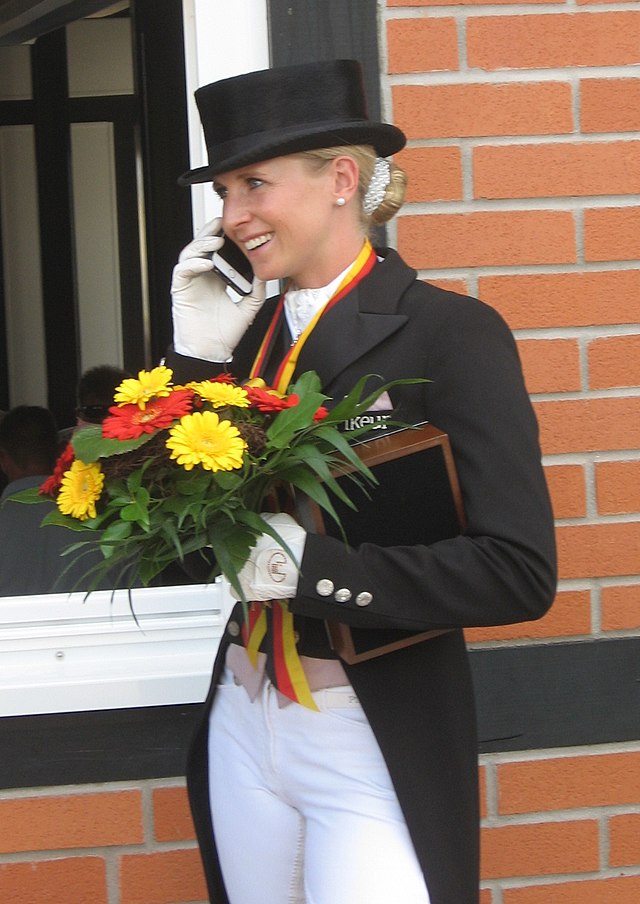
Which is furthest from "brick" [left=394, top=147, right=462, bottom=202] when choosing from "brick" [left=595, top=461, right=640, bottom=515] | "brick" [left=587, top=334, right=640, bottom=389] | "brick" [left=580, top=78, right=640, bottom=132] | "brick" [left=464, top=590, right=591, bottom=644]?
"brick" [left=464, top=590, right=591, bottom=644]

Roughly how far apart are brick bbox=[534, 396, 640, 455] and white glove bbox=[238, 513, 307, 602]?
3.26 feet

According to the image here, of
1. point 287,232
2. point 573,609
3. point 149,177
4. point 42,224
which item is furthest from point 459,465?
point 42,224

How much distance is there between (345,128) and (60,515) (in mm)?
719

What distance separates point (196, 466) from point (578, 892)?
60.3 inches

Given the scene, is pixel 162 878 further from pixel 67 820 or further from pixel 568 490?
pixel 568 490

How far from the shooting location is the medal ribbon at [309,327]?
189cm

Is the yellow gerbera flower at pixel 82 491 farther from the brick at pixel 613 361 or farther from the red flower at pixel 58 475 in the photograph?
the brick at pixel 613 361

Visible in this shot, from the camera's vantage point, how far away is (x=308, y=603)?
1.70m

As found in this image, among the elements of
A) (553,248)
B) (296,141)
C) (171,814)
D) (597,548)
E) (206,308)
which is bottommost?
(171,814)

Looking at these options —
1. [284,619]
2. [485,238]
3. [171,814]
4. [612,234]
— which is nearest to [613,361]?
[612,234]

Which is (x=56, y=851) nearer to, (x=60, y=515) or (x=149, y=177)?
(x=60, y=515)

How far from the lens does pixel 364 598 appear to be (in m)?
1.69

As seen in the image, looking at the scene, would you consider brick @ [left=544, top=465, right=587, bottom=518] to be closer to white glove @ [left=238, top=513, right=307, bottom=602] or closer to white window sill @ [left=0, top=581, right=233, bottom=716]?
white window sill @ [left=0, top=581, right=233, bottom=716]

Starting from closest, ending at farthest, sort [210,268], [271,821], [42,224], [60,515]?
[60,515] < [271,821] < [210,268] < [42,224]
